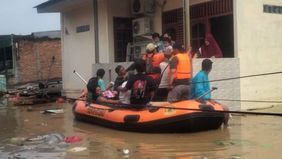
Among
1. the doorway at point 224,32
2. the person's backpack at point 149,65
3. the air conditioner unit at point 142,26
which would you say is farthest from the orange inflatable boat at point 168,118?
the air conditioner unit at point 142,26

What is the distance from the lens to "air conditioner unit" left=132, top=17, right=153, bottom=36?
16609 millimetres

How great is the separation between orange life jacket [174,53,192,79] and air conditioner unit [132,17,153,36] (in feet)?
19.3

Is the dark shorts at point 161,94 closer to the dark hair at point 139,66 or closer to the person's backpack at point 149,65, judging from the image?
the person's backpack at point 149,65

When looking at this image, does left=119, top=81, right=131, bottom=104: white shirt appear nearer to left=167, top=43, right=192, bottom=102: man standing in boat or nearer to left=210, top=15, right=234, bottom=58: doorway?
left=167, top=43, right=192, bottom=102: man standing in boat

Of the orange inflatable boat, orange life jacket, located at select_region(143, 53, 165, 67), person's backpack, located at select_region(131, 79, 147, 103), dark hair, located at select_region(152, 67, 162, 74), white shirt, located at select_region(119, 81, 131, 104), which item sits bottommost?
the orange inflatable boat

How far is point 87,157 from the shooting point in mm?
8328

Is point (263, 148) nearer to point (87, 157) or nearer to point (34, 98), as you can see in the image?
point (87, 157)

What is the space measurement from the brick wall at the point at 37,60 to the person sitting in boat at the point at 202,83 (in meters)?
17.8

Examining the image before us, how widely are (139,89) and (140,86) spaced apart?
2.7 inches

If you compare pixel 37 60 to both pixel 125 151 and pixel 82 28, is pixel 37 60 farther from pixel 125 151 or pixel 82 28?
pixel 125 151

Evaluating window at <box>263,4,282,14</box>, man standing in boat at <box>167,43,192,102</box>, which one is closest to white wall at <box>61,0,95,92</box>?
window at <box>263,4,282,14</box>

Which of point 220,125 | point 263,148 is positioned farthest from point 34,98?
point 263,148

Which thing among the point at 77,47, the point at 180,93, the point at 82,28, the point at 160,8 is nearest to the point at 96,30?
the point at 82,28

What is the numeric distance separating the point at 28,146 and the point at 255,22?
752cm
